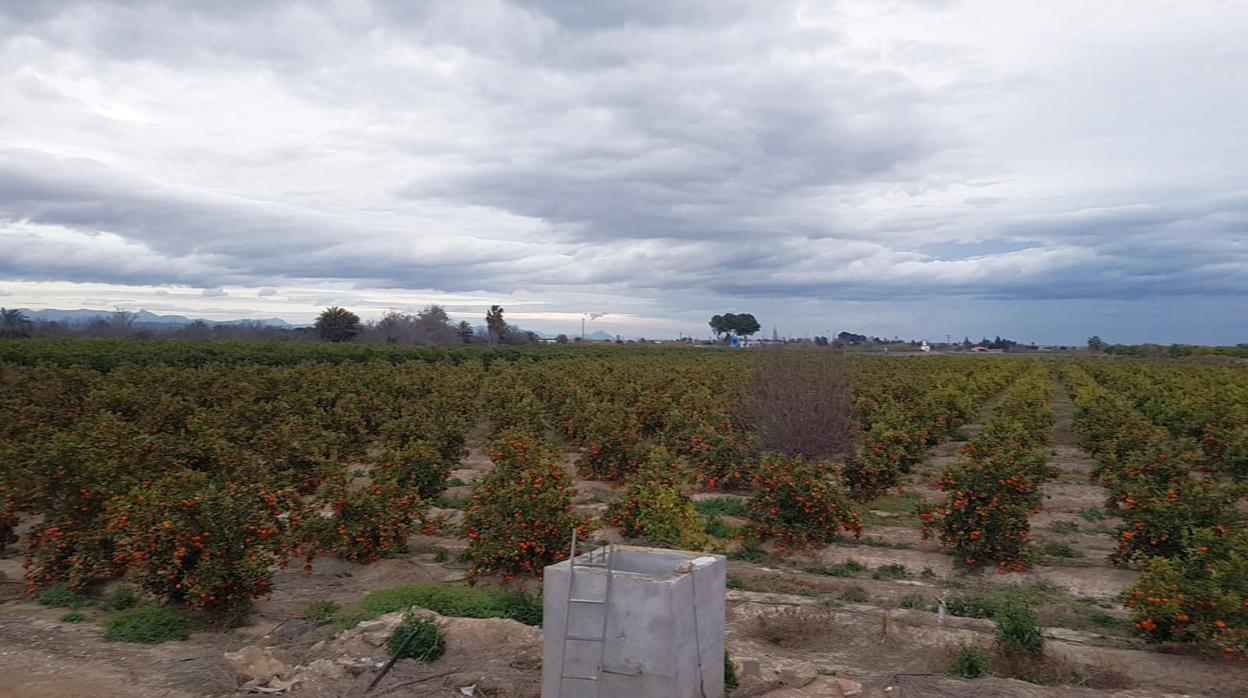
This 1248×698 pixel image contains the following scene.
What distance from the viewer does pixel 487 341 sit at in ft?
230

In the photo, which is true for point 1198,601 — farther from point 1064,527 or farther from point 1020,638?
point 1064,527

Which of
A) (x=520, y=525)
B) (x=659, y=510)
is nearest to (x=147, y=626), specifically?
(x=520, y=525)

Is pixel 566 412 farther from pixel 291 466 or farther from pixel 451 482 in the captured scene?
pixel 291 466

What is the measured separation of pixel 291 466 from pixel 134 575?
19.3 feet

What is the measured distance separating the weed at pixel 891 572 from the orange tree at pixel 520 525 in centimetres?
330

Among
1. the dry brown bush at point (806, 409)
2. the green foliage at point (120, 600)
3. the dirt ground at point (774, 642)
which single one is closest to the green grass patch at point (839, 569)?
the dirt ground at point (774, 642)

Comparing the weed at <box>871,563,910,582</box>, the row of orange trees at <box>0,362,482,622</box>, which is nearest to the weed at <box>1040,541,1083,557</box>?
the weed at <box>871,563,910,582</box>

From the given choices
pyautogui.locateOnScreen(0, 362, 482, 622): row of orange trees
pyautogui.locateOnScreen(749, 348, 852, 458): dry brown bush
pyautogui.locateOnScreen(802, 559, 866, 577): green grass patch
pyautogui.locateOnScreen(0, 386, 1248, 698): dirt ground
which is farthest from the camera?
pyautogui.locateOnScreen(749, 348, 852, 458): dry brown bush

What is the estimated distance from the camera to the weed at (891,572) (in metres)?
9.11

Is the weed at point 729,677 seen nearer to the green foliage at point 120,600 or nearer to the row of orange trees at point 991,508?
the row of orange trees at point 991,508

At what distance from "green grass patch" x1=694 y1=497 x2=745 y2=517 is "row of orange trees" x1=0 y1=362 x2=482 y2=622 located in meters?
3.81

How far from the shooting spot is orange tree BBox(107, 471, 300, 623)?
7.03 metres

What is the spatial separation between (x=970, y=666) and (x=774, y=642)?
64.4 inches

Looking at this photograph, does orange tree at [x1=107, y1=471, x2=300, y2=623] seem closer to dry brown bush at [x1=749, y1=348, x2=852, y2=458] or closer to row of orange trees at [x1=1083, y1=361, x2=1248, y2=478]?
dry brown bush at [x1=749, y1=348, x2=852, y2=458]
